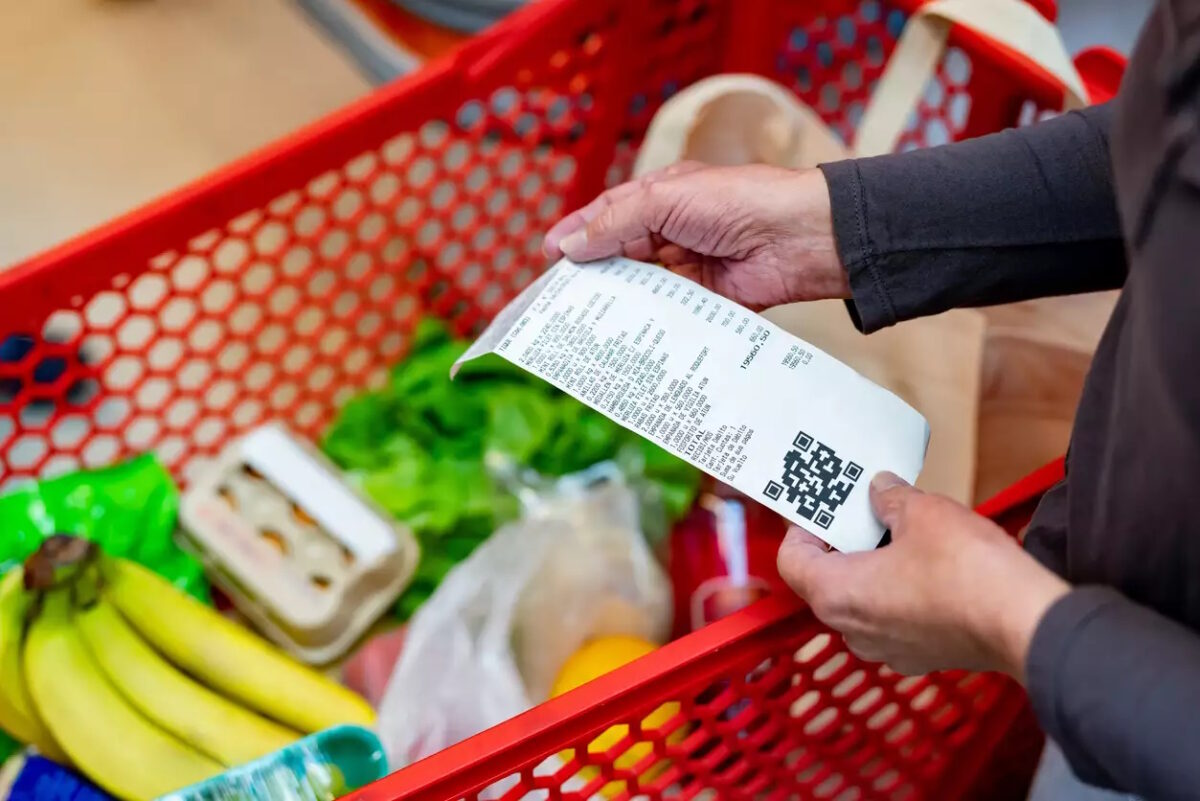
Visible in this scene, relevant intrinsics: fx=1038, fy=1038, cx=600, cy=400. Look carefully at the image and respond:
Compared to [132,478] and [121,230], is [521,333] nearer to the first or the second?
[121,230]

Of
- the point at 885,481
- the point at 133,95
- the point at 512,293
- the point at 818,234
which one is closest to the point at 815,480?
the point at 885,481

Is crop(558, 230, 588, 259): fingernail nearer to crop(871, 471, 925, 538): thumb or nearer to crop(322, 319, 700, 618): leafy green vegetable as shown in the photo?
crop(871, 471, 925, 538): thumb

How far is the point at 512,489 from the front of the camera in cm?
84

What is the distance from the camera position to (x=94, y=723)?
2.02 feet

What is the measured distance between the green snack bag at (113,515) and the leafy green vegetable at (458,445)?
0.14 m

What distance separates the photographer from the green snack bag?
0.72 m

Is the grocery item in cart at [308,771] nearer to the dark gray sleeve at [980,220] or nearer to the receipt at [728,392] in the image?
the receipt at [728,392]

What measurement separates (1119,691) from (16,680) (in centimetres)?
60

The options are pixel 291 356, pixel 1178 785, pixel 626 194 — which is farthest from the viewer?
pixel 291 356

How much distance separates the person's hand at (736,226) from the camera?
547 mm

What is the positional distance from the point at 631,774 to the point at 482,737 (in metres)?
0.10

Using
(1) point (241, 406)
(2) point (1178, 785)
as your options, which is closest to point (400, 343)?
(1) point (241, 406)

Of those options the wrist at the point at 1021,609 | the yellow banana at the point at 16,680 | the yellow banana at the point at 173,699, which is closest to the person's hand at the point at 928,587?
the wrist at the point at 1021,609

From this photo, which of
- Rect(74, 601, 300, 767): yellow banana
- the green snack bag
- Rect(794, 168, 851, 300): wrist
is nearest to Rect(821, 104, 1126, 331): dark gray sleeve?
Rect(794, 168, 851, 300): wrist
